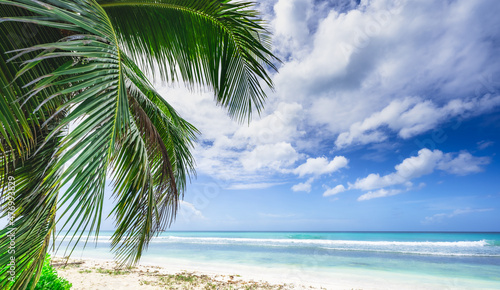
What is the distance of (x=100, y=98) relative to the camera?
120 cm

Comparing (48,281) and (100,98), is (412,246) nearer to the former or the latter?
(48,281)

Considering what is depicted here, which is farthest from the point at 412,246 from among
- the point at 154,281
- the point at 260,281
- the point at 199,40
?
the point at 199,40

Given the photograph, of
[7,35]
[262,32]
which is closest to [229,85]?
[262,32]

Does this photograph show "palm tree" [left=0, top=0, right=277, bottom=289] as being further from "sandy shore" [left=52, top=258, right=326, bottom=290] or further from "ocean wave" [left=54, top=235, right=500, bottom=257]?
"ocean wave" [left=54, top=235, right=500, bottom=257]

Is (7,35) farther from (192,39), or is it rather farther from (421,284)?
(421,284)

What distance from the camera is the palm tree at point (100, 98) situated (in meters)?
1.15

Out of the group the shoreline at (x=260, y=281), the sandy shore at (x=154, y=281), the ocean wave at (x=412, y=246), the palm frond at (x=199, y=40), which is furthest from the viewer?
the ocean wave at (x=412, y=246)

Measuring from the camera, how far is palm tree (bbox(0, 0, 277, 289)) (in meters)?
1.15

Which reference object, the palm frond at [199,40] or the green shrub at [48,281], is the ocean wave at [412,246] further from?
the palm frond at [199,40]

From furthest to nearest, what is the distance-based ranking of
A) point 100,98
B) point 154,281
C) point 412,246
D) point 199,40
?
point 412,246, point 154,281, point 199,40, point 100,98

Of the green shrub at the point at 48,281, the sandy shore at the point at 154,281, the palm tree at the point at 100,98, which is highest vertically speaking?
the palm tree at the point at 100,98

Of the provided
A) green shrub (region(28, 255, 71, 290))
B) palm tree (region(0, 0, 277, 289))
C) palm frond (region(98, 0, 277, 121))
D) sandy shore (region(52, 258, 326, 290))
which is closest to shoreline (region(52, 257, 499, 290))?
sandy shore (region(52, 258, 326, 290))

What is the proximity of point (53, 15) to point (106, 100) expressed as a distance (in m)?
0.38

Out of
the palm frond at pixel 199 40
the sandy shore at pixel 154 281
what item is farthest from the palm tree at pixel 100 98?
the sandy shore at pixel 154 281
